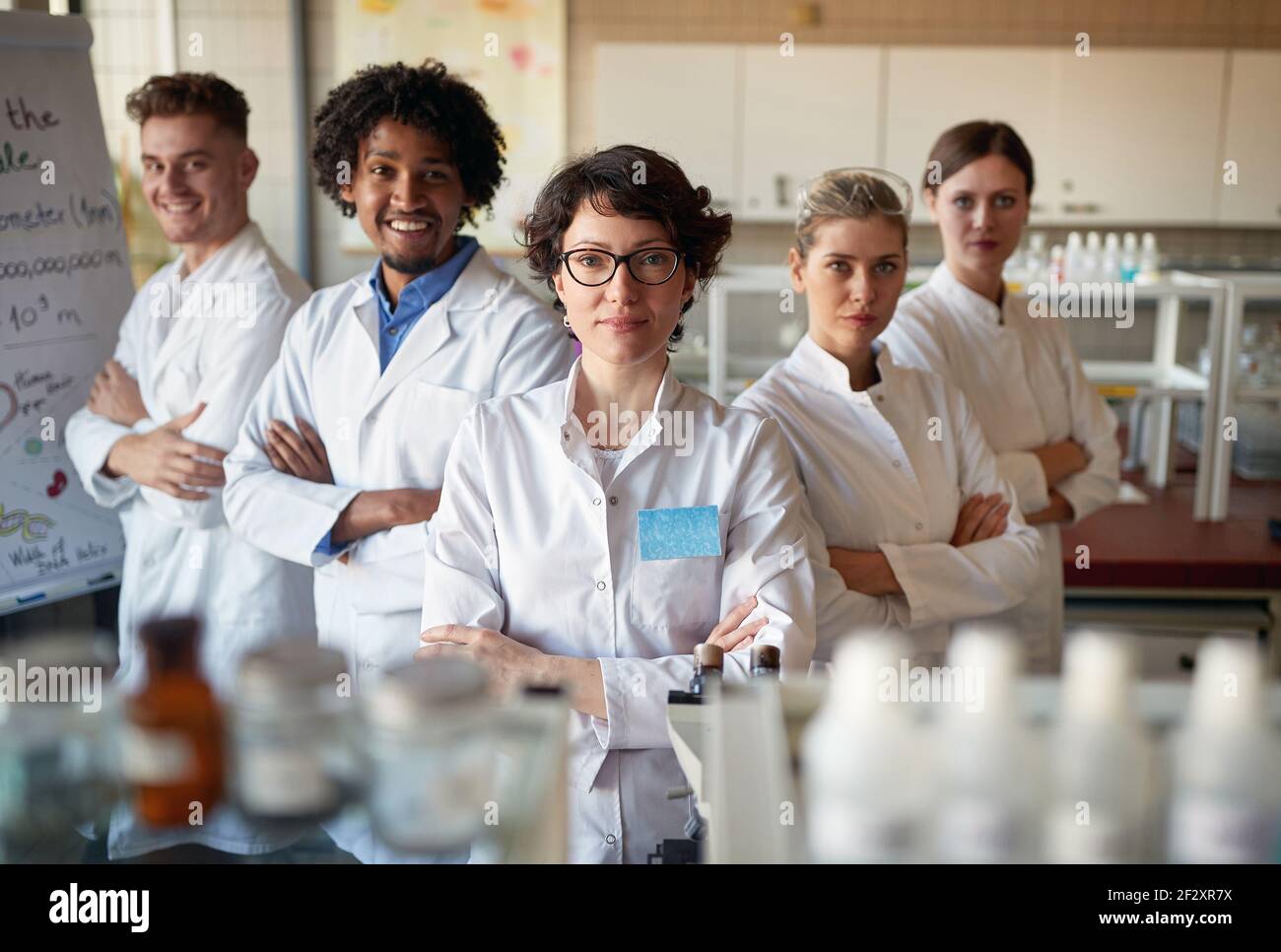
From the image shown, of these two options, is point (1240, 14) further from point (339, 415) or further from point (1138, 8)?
point (339, 415)

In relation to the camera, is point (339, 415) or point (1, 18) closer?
point (339, 415)

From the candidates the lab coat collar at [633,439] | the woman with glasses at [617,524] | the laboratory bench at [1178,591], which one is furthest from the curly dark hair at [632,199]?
the laboratory bench at [1178,591]

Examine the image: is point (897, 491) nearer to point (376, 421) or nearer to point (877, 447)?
point (877, 447)

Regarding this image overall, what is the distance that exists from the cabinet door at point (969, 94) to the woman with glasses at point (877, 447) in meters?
4.20

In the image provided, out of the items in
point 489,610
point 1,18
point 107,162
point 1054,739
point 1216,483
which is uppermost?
point 1,18

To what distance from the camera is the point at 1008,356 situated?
246 centimetres

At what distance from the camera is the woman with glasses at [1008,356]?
7.86ft

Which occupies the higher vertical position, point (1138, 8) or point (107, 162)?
point (1138, 8)

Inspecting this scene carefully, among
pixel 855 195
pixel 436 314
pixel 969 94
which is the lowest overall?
pixel 436 314

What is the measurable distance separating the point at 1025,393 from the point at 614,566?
1239 millimetres

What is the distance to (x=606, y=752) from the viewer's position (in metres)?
1.60

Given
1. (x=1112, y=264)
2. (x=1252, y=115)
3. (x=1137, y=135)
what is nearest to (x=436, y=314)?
(x=1112, y=264)
